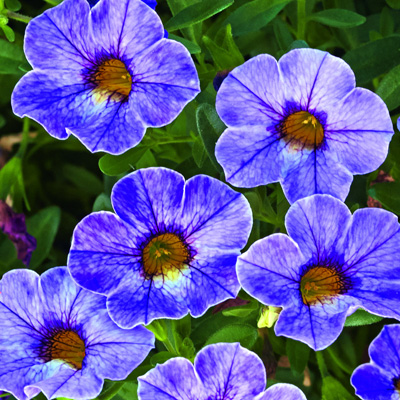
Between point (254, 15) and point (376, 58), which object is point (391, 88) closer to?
point (376, 58)

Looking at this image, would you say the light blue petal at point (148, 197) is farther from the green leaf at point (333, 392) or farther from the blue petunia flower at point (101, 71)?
the green leaf at point (333, 392)

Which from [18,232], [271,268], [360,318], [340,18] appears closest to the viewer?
[271,268]

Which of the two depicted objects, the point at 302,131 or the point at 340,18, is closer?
the point at 302,131

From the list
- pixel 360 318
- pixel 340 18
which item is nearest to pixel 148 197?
pixel 360 318

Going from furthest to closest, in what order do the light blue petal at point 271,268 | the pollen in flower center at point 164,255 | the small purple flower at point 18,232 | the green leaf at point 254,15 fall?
the small purple flower at point 18,232 → the green leaf at point 254,15 → the pollen in flower center at point 164,255 → the light blue petal at point 271,268

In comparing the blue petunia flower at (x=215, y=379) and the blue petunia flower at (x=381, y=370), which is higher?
the blue petunia flower at (x=215, y=379)

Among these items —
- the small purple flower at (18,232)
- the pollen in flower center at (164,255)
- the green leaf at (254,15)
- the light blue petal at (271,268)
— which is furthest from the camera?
the small purple flower at (18,232)

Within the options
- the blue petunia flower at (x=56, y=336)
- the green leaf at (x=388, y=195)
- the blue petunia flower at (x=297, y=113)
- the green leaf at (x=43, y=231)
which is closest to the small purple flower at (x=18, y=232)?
the green leaf at (x=43, y=231)

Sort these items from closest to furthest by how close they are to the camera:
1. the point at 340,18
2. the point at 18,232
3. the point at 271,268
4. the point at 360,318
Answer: the point at 271,268 → the point at 360,318 → the point at 340,18 → the point at 18,232
